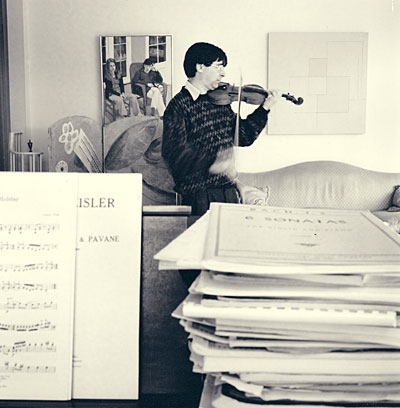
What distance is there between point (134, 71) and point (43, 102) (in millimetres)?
903

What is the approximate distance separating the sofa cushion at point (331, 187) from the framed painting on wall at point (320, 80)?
19.3 inches

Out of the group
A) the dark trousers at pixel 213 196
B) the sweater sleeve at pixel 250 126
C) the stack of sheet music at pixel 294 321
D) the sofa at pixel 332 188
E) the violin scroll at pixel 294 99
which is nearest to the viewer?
the stack of sheet music at pixel 294 321

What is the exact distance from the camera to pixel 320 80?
535 cm

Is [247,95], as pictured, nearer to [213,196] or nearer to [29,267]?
[213,196]

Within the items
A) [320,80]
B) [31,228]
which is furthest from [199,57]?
[31,228]

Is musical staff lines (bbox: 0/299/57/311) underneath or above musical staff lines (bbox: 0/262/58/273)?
underneath

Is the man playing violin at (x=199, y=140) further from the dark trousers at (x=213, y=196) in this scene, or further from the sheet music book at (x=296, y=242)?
the sheet music book at (x=296, y=242)

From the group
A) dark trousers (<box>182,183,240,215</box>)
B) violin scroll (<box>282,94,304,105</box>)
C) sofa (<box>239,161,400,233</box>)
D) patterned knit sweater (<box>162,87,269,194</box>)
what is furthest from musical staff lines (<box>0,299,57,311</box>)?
violin scroll (<box>282,94,304,105</box>)

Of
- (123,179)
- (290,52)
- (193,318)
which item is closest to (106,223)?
(123,179)

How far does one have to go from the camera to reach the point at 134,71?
5.36m

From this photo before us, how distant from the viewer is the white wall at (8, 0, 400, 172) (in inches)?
208

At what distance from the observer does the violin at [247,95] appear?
14.9 feet

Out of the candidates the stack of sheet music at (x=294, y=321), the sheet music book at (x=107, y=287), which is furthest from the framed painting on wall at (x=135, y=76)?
the stack of sheet music at (x=294, y=321)

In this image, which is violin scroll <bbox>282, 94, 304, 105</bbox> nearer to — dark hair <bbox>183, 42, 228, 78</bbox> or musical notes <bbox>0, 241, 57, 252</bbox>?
dark hair <bbox>183, 42, 228, 78</bbox>
